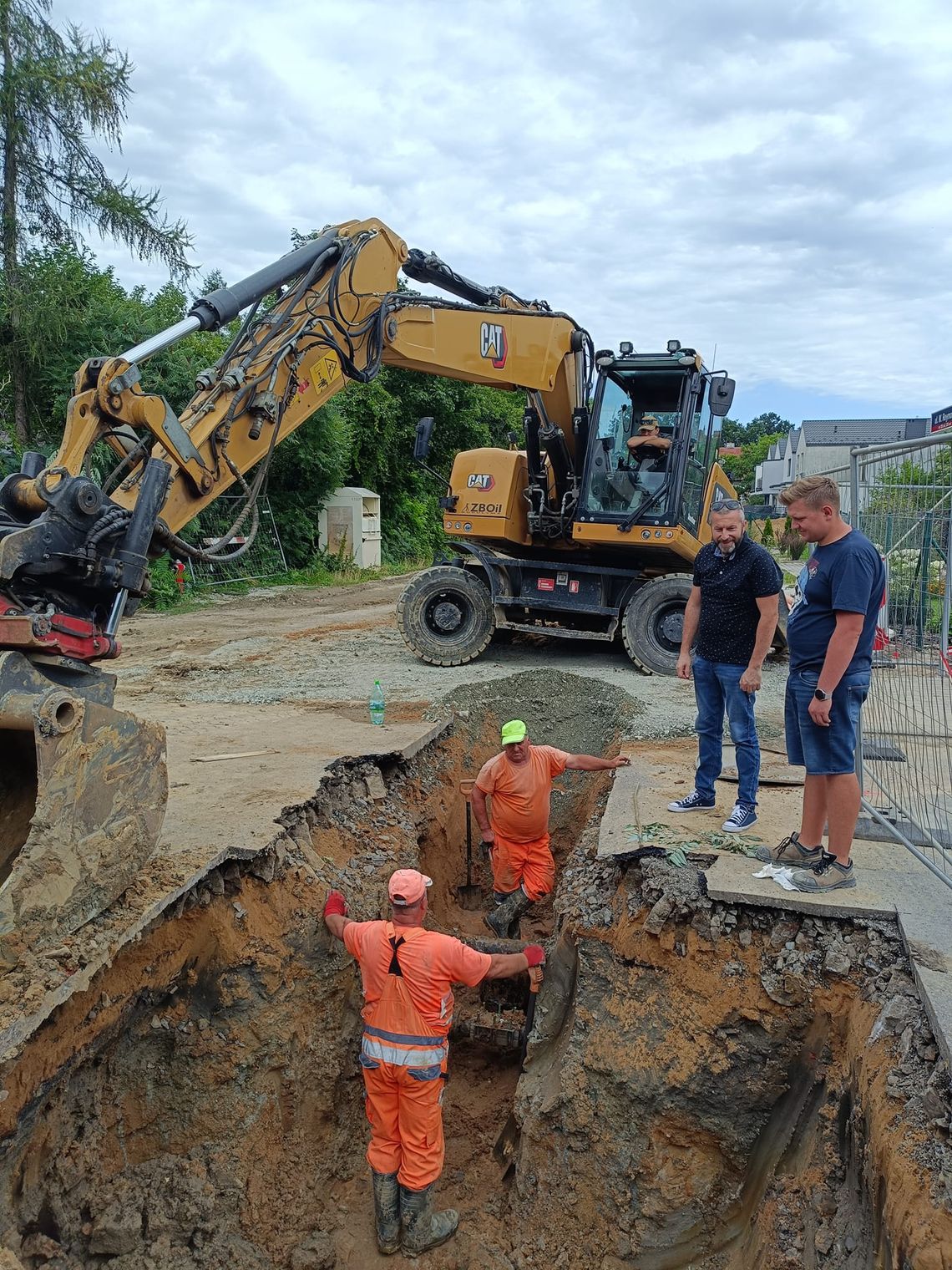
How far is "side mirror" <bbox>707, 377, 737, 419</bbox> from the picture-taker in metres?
8.74

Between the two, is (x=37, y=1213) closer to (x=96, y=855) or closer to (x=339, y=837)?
(x=96, y=855)

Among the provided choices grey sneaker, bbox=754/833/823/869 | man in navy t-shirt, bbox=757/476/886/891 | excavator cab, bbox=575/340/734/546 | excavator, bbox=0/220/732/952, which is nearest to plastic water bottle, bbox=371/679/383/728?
excavator, bbox=0/220/732/952

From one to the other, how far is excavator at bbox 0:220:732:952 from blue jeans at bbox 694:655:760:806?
2.81 meters

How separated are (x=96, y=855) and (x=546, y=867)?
3.52 meters

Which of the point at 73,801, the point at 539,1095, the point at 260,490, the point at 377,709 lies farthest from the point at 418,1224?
the point at 260,490

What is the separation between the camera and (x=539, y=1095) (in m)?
4.34

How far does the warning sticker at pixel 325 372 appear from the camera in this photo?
6.45 metres

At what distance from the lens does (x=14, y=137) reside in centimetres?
1438

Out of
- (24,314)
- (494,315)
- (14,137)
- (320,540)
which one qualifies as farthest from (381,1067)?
(320,540)

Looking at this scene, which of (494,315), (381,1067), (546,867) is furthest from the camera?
(494,315)

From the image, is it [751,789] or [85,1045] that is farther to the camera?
[751,789]

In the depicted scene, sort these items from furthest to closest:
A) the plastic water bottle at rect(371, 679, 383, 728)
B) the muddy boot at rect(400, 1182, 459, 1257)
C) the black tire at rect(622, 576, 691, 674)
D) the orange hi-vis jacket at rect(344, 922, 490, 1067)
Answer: the black tire at rect(622, 576, 691, 674) < the plastic water bottle at rect(371, 679, 383, 728) < the muddy boot at rect(400, 1182, 459, 1257) < the orange hi-vis jacket at rect(344, 922, 490, 1067)

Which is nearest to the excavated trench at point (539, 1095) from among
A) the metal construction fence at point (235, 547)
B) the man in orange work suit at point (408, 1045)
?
the man in orange work suit at point (408, 1045)

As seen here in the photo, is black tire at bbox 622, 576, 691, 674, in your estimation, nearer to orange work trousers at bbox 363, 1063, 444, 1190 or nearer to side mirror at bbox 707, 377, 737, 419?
side mirror at bbox 707, 377, 737, 419
